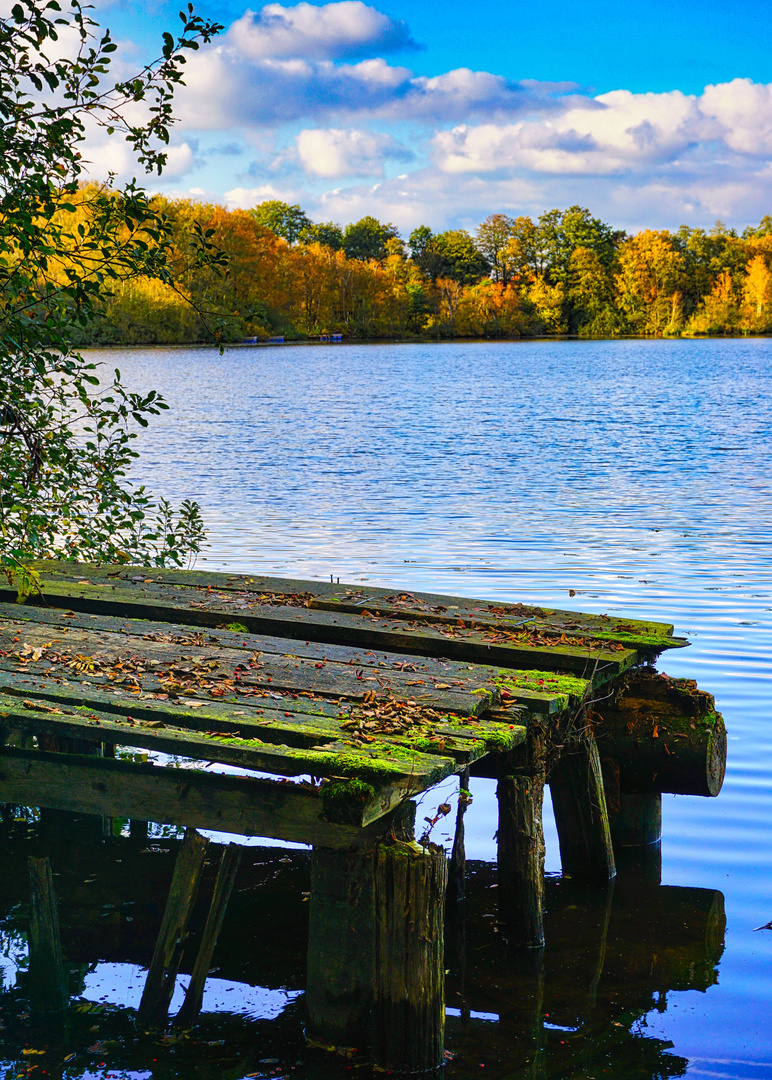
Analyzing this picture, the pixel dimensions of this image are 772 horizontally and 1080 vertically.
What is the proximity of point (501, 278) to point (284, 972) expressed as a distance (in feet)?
508

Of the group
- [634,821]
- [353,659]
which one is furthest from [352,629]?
[634,821]

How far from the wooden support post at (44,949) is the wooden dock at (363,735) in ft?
1.09

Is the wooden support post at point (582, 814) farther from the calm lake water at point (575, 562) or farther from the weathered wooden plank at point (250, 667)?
the weathered wooden plank at point (250, 667)

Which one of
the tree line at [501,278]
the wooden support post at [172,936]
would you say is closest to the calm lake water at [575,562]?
the wooden support post at [172,936]

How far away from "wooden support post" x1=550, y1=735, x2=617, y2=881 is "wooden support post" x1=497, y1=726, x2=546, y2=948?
A: 23.1 inches

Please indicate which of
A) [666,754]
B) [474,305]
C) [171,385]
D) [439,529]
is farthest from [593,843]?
[474,305]

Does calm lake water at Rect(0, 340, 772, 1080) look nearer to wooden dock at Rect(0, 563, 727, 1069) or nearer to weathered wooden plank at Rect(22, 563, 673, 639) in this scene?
wooden dock at Rect(0, 563, 727, 1069)

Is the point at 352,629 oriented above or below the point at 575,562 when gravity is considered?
above

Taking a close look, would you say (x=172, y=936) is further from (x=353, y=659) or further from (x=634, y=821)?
(x=634, y=821)

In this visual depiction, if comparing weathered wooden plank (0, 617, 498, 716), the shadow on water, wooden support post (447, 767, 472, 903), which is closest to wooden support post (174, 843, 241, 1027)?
the shadow on water

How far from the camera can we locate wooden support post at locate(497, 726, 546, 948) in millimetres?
5379

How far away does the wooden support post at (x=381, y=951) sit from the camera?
4156 mm

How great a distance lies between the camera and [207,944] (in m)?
4.67

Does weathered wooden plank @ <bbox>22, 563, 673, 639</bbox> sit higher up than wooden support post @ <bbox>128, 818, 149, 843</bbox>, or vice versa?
weathered wooden plank @ <bbox>22, 563, 673, 639</bbox>
